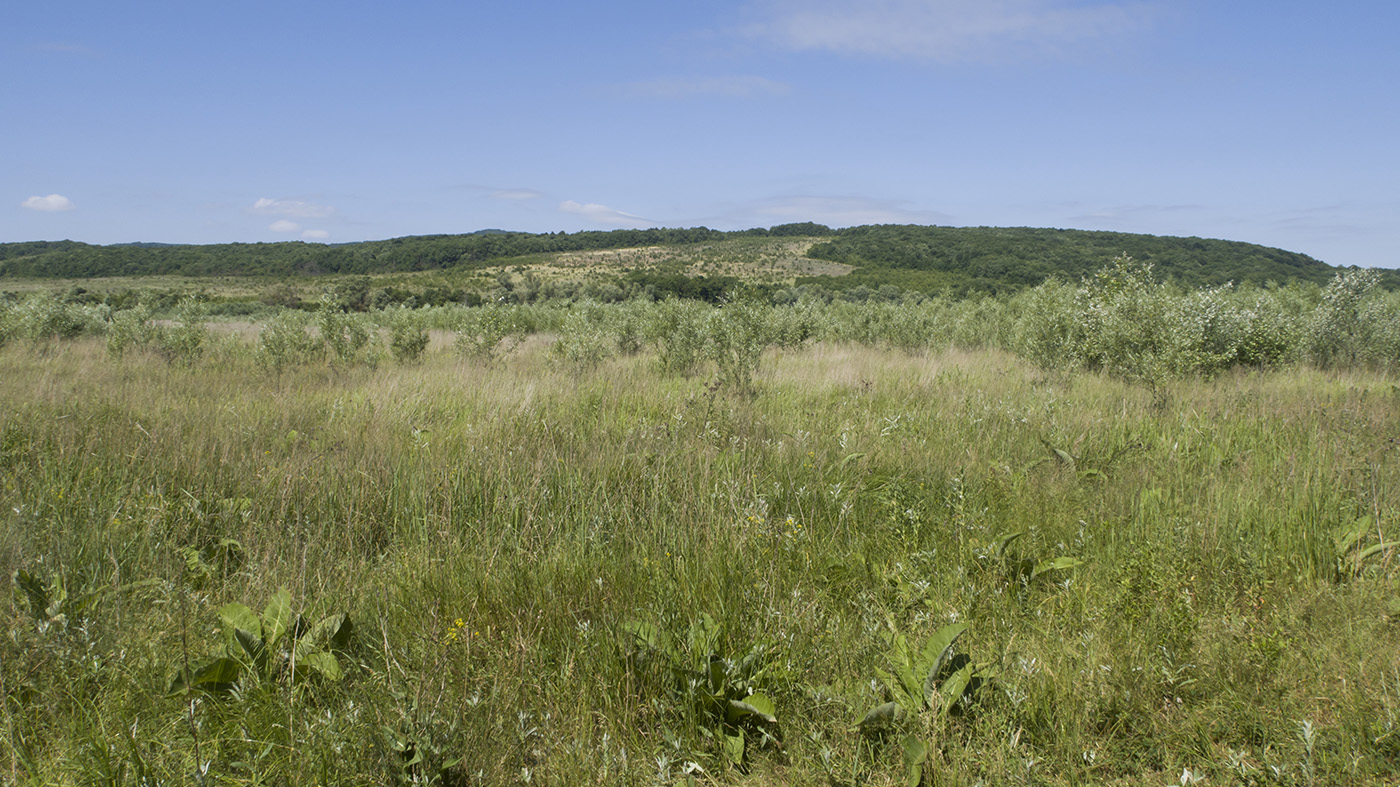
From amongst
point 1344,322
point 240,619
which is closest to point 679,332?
point 240,619

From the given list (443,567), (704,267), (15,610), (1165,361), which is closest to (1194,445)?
(1165,361)

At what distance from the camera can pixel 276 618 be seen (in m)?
2.21

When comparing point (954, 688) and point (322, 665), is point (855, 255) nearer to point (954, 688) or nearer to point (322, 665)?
point (954, 688)

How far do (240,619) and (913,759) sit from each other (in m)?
2.18

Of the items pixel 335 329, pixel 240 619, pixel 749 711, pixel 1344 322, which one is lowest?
pixel 749 711

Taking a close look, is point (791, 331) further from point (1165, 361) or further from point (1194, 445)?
point (1194, 445)

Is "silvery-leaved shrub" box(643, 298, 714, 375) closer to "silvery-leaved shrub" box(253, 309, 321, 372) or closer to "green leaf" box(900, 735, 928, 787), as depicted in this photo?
"silvery-leaved shrub" box(253, 309, 321, 372)

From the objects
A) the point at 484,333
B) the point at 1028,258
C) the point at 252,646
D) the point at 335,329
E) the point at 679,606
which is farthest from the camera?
the point at 1028,258

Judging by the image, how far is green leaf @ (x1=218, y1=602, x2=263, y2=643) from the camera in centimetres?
209

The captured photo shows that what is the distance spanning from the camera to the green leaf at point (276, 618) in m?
2.14

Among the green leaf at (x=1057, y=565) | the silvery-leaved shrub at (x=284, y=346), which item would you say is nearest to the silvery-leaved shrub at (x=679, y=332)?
the silvery-leaved shrub at (x=284, y=346)

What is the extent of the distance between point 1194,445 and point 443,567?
5.84 m

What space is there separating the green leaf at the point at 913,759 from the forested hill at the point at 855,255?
194 feet

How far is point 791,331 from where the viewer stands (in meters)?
19.3
